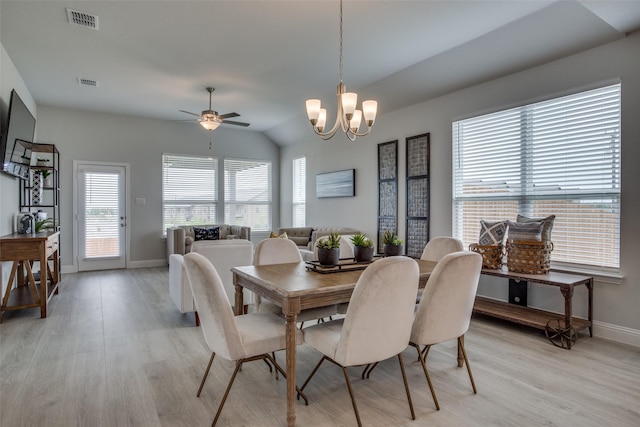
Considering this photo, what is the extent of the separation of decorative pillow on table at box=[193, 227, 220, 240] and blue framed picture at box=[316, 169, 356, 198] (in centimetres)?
211

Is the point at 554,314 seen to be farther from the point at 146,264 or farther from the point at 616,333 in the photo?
the point at 146,264

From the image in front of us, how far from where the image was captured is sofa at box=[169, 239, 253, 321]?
11.8 ft

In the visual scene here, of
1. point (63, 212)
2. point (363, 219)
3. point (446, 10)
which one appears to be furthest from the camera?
point (63, 212)

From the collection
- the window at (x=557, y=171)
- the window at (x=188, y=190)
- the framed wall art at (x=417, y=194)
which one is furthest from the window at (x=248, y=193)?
the window at (x=557, y=171)

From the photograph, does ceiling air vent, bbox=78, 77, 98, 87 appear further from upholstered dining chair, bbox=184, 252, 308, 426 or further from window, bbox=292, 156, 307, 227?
upholstered dining chair, bbox=184, 252, 308, 426

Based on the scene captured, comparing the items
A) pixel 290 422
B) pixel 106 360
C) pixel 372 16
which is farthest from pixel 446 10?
pixel 106 360

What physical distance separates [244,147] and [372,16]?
545 centimetres

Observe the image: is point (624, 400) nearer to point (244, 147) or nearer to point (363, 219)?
point (363, 219)

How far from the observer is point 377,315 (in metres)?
1.82

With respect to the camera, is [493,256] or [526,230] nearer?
[526,230]

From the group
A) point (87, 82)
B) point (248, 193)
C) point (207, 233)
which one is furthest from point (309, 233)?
point (87, 82)

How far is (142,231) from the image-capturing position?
282 inches

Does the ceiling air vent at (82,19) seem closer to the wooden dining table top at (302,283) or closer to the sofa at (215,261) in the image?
the sofa at (215,261)

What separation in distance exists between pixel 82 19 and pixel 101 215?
171 inches
